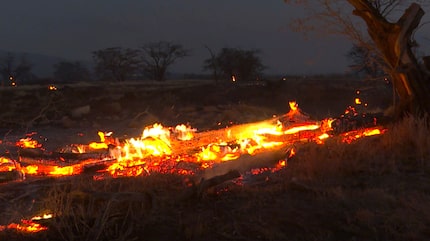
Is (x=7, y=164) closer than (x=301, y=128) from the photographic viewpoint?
Yes

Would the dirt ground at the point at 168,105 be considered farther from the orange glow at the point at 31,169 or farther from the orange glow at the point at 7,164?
the orange glow at the point at 31,169

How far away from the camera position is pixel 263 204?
5344 millimetres

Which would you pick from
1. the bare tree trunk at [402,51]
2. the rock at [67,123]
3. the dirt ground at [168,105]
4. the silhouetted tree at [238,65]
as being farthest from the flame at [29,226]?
the silhouetted tree at [238,65]

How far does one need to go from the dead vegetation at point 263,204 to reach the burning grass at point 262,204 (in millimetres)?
10

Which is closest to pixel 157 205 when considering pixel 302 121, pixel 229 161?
pixel 229 161

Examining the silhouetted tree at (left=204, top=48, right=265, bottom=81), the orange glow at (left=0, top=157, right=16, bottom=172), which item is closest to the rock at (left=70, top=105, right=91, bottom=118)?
the orange glow at (left=0, top=157, right=16, bottom=172)

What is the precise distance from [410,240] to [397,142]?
352 cm

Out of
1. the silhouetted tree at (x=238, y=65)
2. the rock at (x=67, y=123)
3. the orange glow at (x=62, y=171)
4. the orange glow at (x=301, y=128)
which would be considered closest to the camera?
the orange glow at (x=62, y=171)

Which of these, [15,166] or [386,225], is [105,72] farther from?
[386,225]

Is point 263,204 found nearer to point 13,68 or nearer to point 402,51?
point 402,51

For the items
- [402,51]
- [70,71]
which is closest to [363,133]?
[402,51]

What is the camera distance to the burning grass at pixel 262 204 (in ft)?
14.7

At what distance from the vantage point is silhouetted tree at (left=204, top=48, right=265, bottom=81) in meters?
48.4

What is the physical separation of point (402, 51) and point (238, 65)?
40.0m
